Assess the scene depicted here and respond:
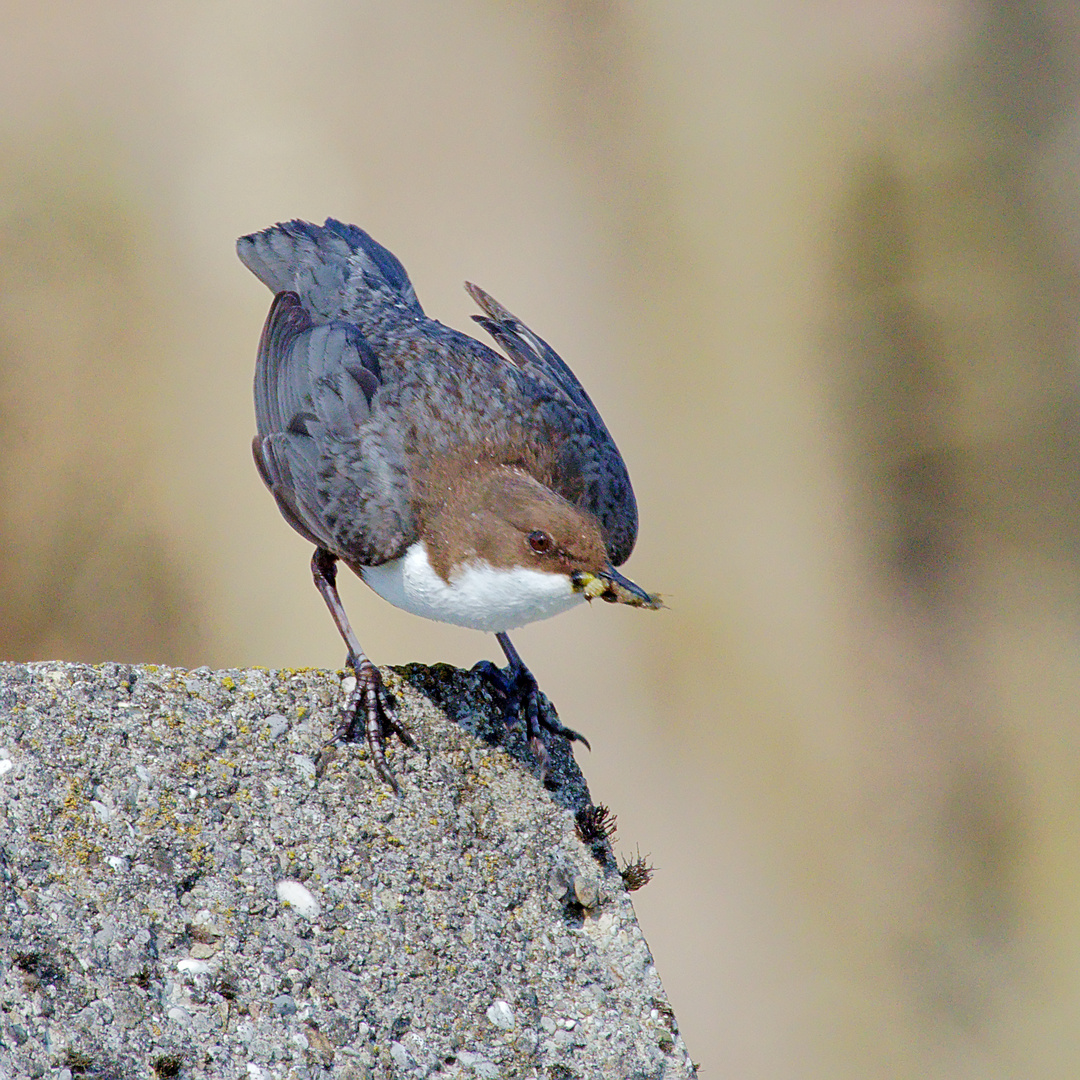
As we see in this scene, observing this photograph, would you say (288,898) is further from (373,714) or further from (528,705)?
(528,705)

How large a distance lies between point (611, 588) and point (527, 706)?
722 mm

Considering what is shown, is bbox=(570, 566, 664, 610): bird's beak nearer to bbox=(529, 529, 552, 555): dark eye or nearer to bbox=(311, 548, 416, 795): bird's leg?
bbox=(529, 529, 552, 555): dark eye

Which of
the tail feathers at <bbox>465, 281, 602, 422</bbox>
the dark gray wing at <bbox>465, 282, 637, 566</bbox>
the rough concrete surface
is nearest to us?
the rough concrete surface

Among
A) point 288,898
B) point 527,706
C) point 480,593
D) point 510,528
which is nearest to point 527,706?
point 527,706

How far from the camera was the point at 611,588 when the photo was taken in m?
3.09

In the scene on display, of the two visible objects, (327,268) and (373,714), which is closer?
(373,714)

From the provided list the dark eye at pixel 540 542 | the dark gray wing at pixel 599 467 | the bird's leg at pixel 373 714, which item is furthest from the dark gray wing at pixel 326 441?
the dark gray wing at pixel 599 467

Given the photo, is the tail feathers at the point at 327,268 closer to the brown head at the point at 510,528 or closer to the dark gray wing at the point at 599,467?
the dark gray wing at the point at 599,467

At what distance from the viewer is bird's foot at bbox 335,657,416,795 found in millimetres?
3223

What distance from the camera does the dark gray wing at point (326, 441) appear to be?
3686 millimetres

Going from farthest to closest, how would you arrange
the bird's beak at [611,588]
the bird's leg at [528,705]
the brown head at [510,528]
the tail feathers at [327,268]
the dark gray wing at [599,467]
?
the tail feathers at [327,268] < the dark gray wing at [599,467] < the bird's leg at [528,705] < the brown head at [510,528] < the bird's beak at [611,588]

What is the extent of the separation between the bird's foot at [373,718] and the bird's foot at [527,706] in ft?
1.31

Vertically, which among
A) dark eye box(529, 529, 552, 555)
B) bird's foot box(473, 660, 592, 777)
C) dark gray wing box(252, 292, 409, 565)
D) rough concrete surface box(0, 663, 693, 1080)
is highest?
dark gray wing box(252, 292, 409, 565)

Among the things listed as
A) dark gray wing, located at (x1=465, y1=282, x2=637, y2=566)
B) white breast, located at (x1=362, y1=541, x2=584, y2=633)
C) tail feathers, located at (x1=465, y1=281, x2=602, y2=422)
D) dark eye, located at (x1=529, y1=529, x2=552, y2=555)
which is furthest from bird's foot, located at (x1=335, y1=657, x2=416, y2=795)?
tail feathers, located at (x1=465, y1=281, x2=602, y2=422)
